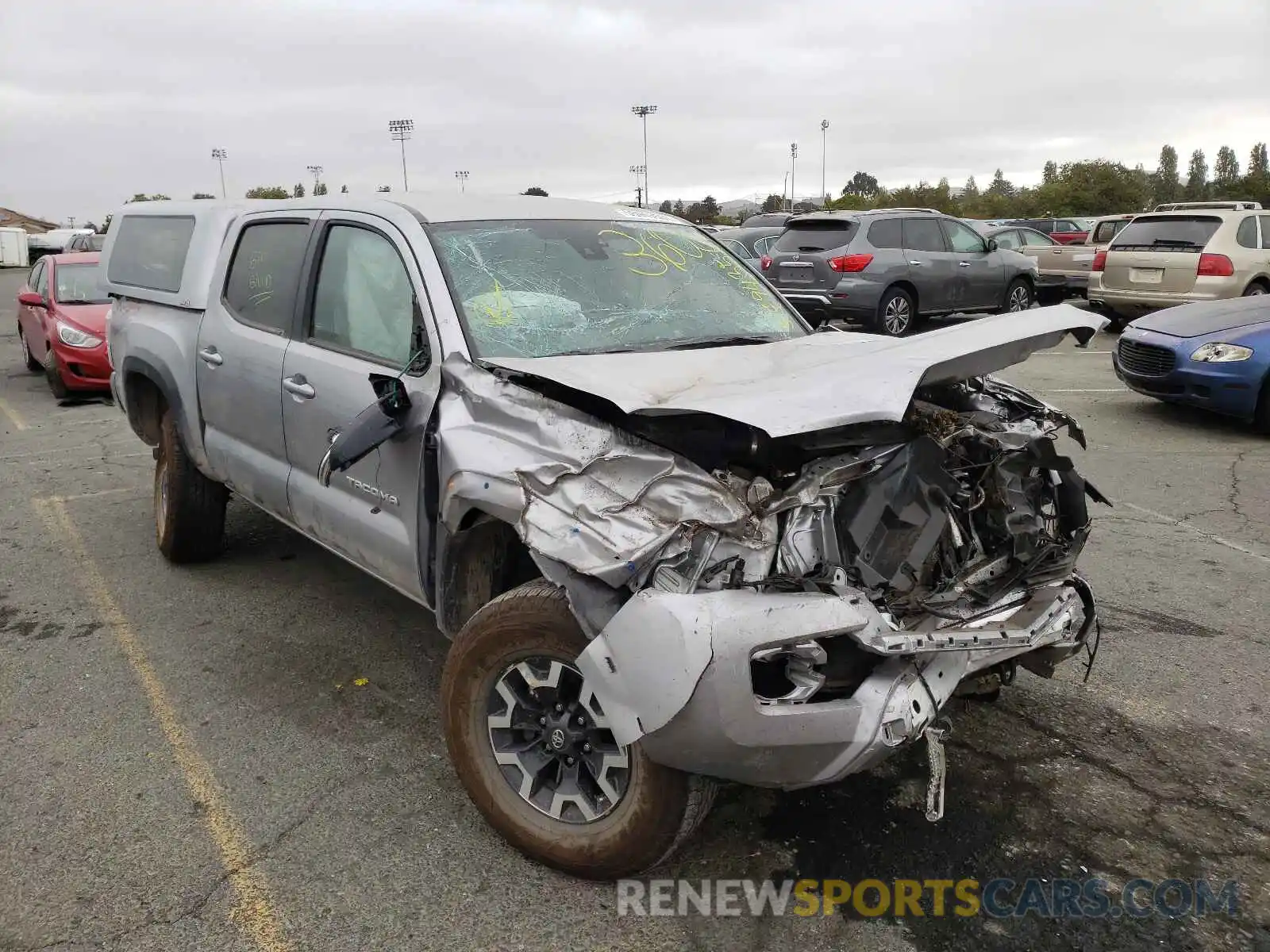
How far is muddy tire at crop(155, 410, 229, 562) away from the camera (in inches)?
200

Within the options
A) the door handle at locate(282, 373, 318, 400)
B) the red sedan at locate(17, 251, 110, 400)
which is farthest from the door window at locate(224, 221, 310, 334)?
the red sedan at locate(17, 251, 110, 400)

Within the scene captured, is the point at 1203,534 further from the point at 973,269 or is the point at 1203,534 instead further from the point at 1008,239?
the point at 1008,239

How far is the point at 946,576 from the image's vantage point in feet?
8.96

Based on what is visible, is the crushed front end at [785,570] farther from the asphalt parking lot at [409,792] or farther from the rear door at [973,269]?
the rear door at [973,269]

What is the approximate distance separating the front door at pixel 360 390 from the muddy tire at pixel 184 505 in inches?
51.9

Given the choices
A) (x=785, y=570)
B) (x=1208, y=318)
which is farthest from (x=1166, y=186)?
(x=785, y=570)

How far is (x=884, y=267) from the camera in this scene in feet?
43.1

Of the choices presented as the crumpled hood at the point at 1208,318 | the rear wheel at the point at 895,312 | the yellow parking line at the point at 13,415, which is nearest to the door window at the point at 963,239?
the rear wheel at the point at 895,312

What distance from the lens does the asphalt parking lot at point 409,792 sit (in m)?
2.56

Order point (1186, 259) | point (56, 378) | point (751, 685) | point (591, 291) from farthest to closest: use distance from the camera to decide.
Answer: point (1186, 259)
point (56, 378)
point (591, 291)
point (751, 685)

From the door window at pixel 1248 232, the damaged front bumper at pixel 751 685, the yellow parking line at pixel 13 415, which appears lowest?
the yellow parking line at pixel 13 415

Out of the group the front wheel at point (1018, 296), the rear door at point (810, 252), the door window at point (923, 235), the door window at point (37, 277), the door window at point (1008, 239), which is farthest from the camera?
the door window at point (1008, 239)

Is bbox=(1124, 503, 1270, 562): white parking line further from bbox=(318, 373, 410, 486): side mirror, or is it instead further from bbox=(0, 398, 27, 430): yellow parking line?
bbox=(0, 398, 27, 430): yellow parking line

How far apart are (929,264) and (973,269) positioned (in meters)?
1.14
